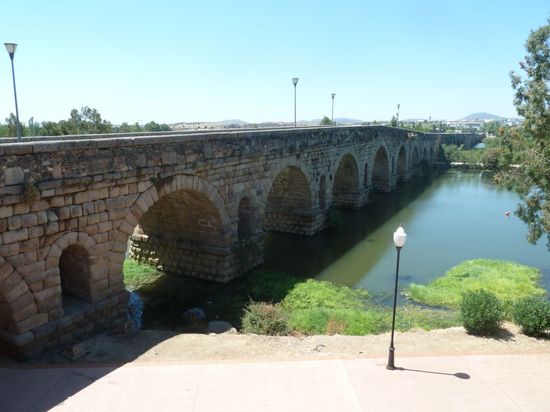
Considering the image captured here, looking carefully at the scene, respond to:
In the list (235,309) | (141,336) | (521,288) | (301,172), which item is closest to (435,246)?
(521,288)

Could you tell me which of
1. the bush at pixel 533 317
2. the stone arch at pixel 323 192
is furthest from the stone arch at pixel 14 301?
the stone arch at pixel 323 192

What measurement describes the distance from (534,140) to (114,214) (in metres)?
10.4

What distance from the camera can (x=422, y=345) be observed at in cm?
848

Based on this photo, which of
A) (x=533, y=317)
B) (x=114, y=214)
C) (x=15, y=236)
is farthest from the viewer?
(x=114, y=214)

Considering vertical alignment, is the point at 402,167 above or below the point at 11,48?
below

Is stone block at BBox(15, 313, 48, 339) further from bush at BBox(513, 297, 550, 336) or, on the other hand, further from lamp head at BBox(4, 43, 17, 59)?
bush at BBox(513, 297, 550, 336)

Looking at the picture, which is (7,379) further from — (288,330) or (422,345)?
(422,345)

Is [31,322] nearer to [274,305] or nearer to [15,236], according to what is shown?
[15,236]

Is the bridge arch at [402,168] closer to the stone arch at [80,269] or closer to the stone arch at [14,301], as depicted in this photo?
the stone arch at [80,269]

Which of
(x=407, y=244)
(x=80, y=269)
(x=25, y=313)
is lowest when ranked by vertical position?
(x=407, y=244)

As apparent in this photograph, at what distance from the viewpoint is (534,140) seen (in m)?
11.4

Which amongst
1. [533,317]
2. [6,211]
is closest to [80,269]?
[6,211]

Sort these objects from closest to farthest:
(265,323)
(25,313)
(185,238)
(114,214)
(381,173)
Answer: (25,313), (114,214), (265,323), (185,238), (381,173)

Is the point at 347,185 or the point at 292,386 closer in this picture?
the point at 292,386
